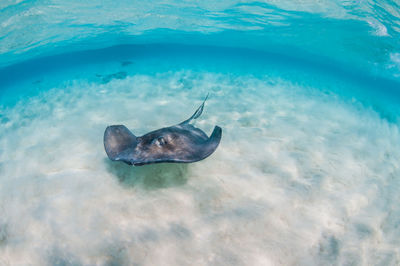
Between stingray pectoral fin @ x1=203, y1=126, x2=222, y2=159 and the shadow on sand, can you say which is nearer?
stingray pectoral fin @ x1=203, y1=126, x2=222, y2=159

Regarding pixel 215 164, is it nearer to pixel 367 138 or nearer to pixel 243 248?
pixel 243 248

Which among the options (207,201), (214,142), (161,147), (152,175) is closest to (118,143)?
(152,175)

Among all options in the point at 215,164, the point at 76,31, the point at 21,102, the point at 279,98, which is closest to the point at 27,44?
the point at 76,31

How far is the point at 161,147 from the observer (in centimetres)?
319

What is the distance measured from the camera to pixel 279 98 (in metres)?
11.1

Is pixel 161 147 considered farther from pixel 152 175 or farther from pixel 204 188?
pixel 204 188

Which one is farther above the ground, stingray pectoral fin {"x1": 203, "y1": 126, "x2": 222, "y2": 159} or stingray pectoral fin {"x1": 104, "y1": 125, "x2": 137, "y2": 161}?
stingray pectoral fin {"x1": 203, "y1": 126, "x2": 222, "y2": 159}

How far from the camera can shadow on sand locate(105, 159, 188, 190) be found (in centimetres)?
370

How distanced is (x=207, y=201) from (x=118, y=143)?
5.67ft

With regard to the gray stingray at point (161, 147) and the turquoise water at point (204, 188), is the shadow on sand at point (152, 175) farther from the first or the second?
the gray stingray at point (161, 147)

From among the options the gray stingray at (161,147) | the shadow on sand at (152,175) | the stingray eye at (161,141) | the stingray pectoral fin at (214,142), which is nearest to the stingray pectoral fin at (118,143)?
the gray stingray at (161,147)

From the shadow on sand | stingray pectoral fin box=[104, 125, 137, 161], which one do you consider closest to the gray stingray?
stingray pectoral fin box=[104, 125, 137, 161]

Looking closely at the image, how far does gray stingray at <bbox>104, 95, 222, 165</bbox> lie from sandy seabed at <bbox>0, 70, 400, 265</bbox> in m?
0.62

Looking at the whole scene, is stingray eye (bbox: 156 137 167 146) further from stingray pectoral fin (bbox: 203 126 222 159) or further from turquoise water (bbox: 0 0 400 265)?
turquoise water (bbox: 0 0 400 265)
